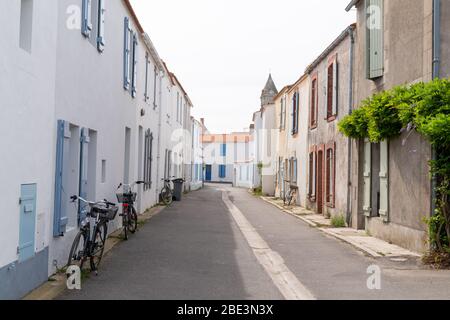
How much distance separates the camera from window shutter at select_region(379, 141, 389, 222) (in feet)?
40.2

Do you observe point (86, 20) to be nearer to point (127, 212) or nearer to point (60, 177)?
point (60, 177)

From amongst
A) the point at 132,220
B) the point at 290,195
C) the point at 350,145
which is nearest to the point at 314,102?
the point at 290,195

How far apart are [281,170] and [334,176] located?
13768mm

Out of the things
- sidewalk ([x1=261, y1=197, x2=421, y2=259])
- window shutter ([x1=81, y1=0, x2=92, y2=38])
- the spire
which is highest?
the spire

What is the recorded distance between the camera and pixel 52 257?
26.3ft

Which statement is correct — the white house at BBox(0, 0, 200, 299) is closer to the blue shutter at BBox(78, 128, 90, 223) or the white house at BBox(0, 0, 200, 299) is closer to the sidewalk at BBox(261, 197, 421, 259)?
the blue shutter at BBox(78, 128, 90, 223)

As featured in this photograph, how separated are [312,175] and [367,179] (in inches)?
297

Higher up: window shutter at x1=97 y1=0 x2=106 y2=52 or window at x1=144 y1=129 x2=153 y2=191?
window shutter at x1=97 y1=0 x2=106 y2=52

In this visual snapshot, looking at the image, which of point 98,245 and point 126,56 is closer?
point 98,245

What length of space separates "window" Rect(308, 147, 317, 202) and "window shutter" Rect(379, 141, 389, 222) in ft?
26.2

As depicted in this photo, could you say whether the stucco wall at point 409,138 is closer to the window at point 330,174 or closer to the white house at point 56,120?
the window at point 330,174

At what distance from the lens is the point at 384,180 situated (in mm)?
12453

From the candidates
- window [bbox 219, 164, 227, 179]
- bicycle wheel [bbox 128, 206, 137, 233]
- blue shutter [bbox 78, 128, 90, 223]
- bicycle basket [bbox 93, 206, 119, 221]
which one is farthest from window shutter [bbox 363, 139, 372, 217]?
window [bbox 219, 164, 227, 179]

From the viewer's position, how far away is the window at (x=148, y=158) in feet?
62.9
